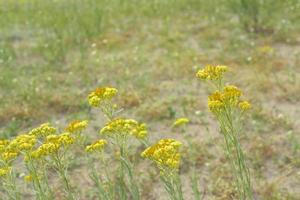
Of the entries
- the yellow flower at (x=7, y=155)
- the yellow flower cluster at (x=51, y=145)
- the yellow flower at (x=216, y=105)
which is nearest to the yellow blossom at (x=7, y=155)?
the yellow flower at (x=7, y=155)

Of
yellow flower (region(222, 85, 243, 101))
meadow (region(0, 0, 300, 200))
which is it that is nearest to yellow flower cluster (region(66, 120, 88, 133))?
meadow (region(0, 0, 300, 200))

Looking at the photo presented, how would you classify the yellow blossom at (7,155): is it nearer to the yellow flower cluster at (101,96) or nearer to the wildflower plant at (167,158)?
the yellow flower cluster at (101,96)

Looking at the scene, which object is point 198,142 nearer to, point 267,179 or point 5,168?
point 267,179

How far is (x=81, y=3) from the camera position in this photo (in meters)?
12.2

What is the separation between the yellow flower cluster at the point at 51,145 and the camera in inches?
131

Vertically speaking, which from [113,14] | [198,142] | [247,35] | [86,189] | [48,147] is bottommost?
[48,147]

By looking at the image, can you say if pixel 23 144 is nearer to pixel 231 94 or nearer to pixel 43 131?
pixel 43 131

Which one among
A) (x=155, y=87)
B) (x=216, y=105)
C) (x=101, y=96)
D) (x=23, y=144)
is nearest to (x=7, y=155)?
(x=23, y=144)

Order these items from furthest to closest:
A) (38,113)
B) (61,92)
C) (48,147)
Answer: (61,92) < (38,113) < (48,147)

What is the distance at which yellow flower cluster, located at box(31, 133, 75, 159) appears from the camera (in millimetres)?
3340

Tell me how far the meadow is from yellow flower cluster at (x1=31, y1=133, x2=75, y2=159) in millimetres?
29

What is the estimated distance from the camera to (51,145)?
3.34 meters

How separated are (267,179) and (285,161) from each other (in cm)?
35

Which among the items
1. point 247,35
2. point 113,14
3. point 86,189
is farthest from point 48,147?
point 113,14
